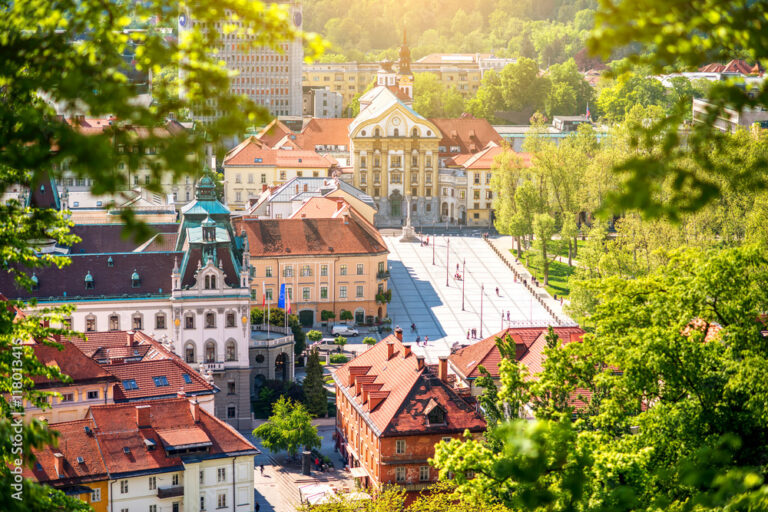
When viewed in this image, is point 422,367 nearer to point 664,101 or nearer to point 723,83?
point 723,83

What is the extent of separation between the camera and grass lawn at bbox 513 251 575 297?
109 metres

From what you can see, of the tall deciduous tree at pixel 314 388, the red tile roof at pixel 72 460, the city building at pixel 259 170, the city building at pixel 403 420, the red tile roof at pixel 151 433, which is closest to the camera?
the red tile roof at pixel 72 460

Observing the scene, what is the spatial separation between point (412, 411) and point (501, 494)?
35257mm

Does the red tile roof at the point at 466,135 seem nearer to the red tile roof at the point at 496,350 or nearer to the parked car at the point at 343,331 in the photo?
the parked car at the point at 343,331

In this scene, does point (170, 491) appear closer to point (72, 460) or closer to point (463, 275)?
point (72, 460)

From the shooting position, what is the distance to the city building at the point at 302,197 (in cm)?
11725

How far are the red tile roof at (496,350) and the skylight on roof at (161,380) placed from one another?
17.8 metres

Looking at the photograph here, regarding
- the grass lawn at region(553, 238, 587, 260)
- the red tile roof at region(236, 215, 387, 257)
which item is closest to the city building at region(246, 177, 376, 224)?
the red tile roof at region(236, 215, 387, 257)

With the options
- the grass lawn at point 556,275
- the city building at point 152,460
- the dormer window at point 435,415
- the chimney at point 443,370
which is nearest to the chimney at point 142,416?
the city building at point 152,460

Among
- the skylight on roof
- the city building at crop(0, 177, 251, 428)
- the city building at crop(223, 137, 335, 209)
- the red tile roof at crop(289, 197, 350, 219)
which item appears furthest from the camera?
the city building at crop(223, 137, 335, 209)

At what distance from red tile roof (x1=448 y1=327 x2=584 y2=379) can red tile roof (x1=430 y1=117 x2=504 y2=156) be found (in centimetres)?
8746

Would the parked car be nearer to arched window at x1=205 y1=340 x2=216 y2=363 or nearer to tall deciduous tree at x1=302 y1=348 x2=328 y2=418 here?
arched window at x1=205 y1=340 x2=216 y2=363

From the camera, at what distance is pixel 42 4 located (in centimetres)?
1221

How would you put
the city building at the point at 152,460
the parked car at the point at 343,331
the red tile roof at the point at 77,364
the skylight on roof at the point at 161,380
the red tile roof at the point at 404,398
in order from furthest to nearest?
the parked car at the point at 343,331
the skylight on roof at the point at 161,380
the red tile roof at the point at 404,398
the red tile roof at the point at 77,364
the city building at the point at 152,460
